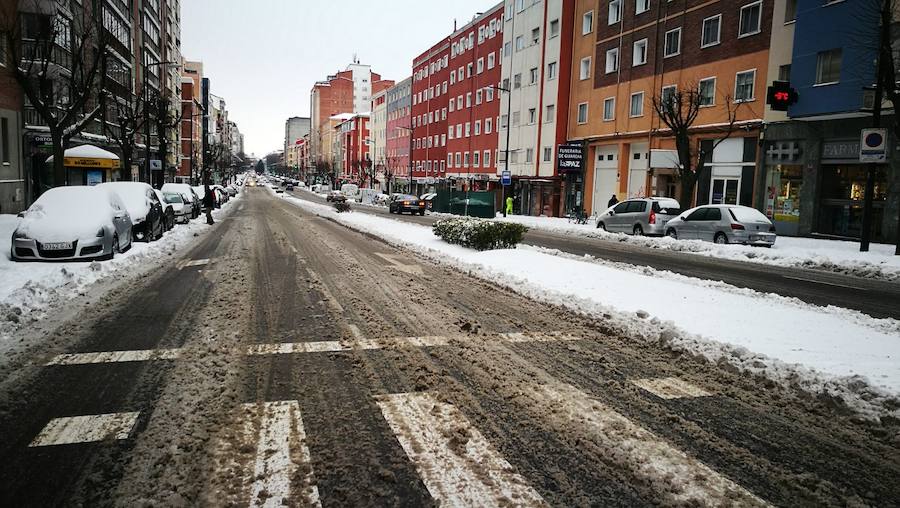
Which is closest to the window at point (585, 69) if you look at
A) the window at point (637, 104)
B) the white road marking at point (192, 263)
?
the window at point (637, 104)

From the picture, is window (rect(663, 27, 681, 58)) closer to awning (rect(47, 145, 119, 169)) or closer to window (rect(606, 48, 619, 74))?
window (rect(606, 48, 619, 74))

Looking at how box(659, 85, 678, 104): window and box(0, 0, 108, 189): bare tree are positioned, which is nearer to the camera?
box(0, 0, 108, 189): bare tree

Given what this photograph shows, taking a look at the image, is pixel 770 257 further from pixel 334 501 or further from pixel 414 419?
pixel 334 501

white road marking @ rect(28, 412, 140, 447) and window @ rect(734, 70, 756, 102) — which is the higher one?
window @ rect(734, 70, 756, 102)

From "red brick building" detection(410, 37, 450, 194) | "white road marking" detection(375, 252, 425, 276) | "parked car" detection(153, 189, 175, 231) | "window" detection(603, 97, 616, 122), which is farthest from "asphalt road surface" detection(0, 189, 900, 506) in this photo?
"red brick building" detection(410, 37, 450, 194)

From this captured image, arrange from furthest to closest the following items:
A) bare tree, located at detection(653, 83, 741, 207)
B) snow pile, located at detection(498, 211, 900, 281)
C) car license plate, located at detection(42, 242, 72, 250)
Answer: bare tree, located at detection(653, 83, 741, 207) → snow pile, located at detection(498, 211, 900, 281) → car license plate, located at detection(42, 242, 72, 250)

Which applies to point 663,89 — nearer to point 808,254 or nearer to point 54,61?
point 808,254

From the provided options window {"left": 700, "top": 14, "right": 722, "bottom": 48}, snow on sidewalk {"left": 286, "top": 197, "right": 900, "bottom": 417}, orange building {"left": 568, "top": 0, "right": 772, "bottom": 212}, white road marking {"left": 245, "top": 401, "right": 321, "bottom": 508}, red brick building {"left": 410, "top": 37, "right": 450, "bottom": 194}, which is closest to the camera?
white road marking {"left": 245, "top": 401, "right": 321, "bottom": 508}

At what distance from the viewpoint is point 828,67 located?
2248 cm

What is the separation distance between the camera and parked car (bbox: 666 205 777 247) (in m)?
19.1

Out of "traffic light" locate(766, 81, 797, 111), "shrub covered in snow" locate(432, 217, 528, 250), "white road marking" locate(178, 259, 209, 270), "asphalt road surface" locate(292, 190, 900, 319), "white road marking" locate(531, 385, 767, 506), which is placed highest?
"traffic light" locate(766, 81, 797, 111)

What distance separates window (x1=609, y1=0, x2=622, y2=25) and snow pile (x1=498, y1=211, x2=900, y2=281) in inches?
786

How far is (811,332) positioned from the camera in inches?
269

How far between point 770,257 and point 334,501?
636 inches
